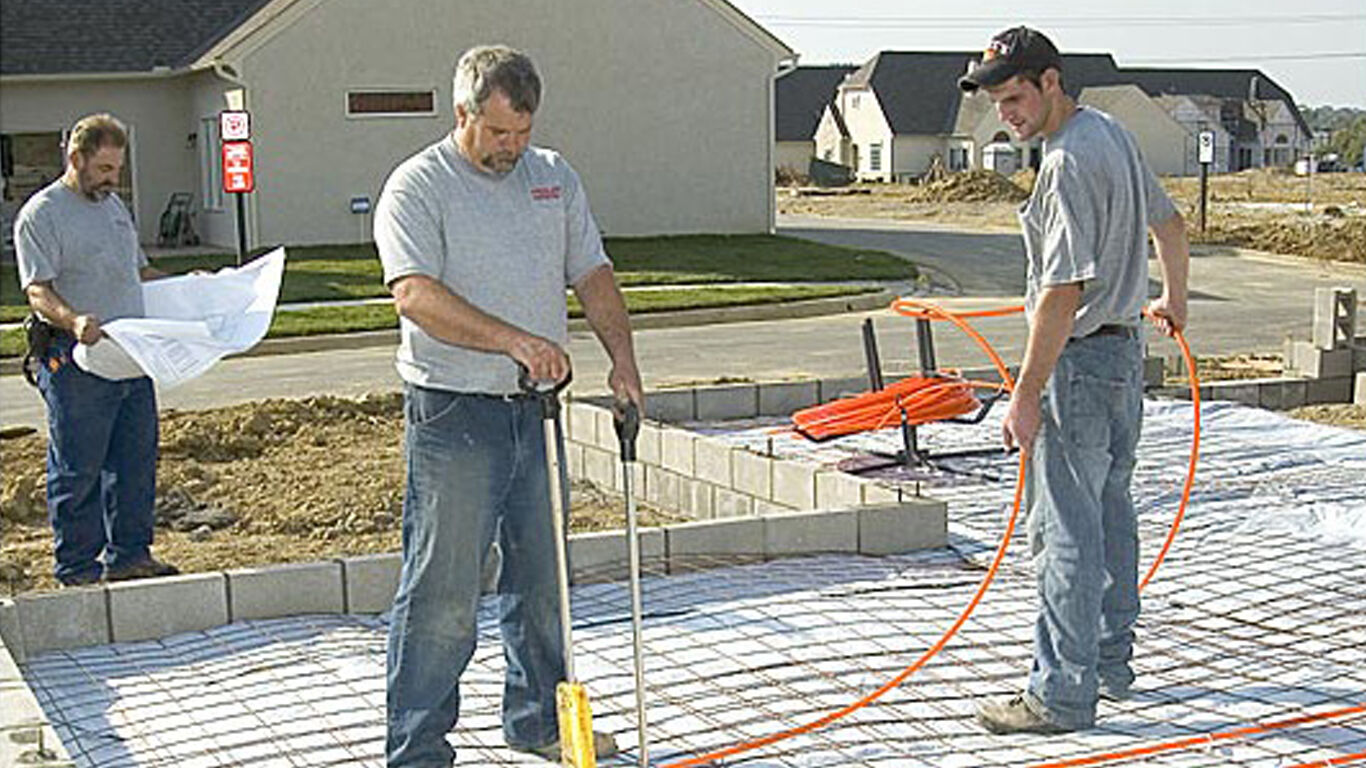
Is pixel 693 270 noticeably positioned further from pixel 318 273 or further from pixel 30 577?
pixel 30 577

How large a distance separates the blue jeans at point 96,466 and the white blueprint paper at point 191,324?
0.14 meters

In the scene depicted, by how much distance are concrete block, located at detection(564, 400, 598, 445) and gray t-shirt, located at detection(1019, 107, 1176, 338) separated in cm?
411

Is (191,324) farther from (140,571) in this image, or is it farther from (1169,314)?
(1169,314)

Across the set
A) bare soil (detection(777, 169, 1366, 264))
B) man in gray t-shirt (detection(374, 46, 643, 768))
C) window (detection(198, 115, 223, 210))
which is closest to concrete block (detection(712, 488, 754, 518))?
man in gray t-shirt (detection(374, 46, 643, 768))

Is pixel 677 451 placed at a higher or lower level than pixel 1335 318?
lower

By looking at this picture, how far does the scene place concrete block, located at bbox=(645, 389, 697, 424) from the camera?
935 centimetres

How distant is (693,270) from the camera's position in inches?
793

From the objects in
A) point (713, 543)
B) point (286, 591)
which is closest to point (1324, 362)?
Result: point (713, 543)

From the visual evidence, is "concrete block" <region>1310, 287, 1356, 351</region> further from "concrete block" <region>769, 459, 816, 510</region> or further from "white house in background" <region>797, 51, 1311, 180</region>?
"white house in background" <region>797, 51, 1311, 180</region>

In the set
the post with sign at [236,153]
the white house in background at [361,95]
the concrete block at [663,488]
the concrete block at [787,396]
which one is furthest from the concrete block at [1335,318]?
the white house in background at [361,95]

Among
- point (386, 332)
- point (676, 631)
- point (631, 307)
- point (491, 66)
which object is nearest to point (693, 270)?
point (631, 307)

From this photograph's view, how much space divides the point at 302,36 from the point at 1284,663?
61.6ft

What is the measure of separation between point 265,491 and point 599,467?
155cm

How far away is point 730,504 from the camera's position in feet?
24.8
